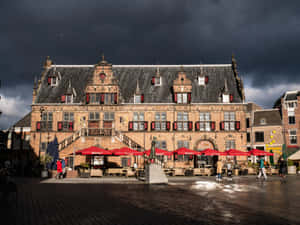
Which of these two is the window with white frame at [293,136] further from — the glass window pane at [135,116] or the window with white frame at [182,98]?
the glass window pane at [135,116]

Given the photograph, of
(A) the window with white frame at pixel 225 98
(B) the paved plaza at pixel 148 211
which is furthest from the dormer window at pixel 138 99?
(B) the paved plaza at pixel 148 211

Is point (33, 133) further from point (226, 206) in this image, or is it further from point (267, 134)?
point (267, 134)

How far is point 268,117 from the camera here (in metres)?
50.6

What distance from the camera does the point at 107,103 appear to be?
38500 millimetres

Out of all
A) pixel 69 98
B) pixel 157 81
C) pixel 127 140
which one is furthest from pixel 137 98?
pixel 69 98

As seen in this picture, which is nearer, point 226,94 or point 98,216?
point 98,216

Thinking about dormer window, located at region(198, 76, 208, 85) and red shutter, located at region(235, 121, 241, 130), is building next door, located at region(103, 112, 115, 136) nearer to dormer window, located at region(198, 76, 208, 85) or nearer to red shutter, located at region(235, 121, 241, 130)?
dormer window, located at region(198, 76, 208, 85)

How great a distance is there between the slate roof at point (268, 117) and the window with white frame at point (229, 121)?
49.0 feet

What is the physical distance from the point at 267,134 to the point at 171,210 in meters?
44.0

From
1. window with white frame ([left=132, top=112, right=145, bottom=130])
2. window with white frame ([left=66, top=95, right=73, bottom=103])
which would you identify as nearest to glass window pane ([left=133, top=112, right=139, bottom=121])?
window with white frame ([left=132, top=112, right=145, bottom=130])

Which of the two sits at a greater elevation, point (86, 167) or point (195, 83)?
point (195, 83)

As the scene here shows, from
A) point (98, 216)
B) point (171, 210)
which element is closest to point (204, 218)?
point (171, 210)

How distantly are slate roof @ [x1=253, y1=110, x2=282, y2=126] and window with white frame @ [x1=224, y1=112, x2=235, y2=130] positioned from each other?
14950mm

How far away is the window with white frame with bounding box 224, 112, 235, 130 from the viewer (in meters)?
38.2
